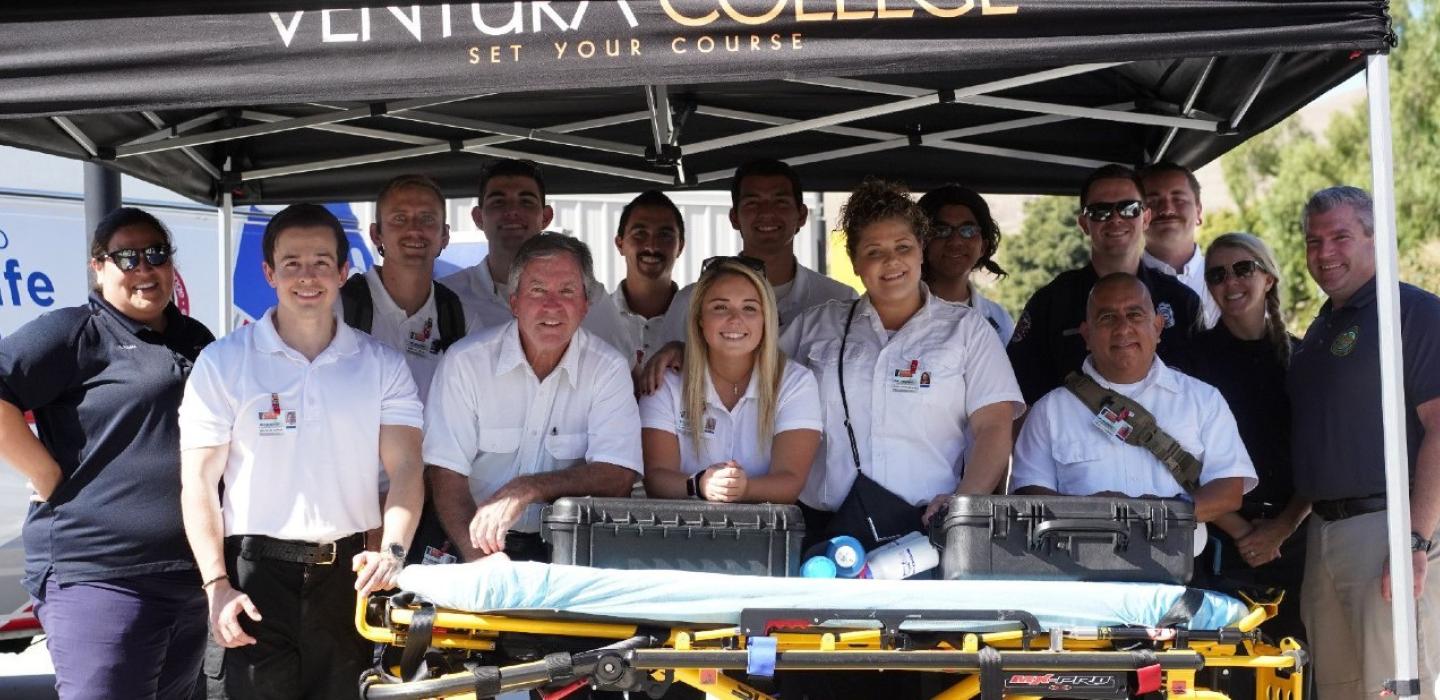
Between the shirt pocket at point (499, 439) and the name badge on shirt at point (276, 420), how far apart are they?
0.49m

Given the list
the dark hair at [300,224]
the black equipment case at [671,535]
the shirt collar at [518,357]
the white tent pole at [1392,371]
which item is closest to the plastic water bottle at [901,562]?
the black equipment case at [671,535]

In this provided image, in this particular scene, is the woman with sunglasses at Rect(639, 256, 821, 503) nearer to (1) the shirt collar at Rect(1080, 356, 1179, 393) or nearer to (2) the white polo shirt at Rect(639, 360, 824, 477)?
(2) the white polo shirt at Rect(639, 360, 824, 477)

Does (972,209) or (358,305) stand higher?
(972,209)

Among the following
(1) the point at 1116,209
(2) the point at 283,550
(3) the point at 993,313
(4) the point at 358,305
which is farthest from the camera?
(3) the point at 993,313

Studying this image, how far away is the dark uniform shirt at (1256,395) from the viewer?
4676 millimetres

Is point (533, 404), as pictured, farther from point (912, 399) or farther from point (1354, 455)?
point (1354, 455)

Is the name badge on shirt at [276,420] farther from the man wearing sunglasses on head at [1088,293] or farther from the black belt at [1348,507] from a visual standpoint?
the black belt at [1348,507]

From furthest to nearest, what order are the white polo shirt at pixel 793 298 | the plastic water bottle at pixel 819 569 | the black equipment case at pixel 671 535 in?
1. the white polo shirt at pixel 793 298
2. the plastic water bottle at pixel 819 569
3. the black equipment case at pixel 671 535

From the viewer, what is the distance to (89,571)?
12.9 ft

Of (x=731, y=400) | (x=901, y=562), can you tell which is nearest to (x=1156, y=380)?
(x=901, y=562)

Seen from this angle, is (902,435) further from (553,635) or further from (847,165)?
(847,165)

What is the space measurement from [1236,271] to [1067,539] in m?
1.66

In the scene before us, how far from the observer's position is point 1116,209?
5.02m

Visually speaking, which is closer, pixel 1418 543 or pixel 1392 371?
pixel 1392 371
